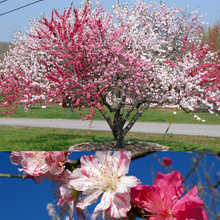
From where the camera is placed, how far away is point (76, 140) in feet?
27.4

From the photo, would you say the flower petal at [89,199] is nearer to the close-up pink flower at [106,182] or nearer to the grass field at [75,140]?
the close-up pink flower at [106,182]

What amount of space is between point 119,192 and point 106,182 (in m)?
0.03

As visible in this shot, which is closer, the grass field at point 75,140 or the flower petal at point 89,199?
the flower petal at point 89,199

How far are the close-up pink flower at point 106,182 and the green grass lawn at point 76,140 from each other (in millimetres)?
6569

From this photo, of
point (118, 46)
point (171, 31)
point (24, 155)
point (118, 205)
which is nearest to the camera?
point (118, 205)

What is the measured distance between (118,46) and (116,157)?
568 cm

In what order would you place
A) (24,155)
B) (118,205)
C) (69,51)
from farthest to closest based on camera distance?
(69,51)
(24,155)
(118,205)

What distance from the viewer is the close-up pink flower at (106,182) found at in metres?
0.55

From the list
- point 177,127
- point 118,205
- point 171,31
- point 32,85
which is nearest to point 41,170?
point 118,205

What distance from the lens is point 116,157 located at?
1.95 ft

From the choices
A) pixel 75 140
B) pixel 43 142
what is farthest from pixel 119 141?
pixel 43 142

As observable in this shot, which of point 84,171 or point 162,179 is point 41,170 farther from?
point 162,179

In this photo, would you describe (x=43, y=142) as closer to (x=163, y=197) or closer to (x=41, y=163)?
(x=41, y=163)

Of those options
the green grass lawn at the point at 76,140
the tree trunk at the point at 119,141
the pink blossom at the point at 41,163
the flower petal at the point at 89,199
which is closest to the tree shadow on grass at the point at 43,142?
the green grass lawn at the point at 76,140
